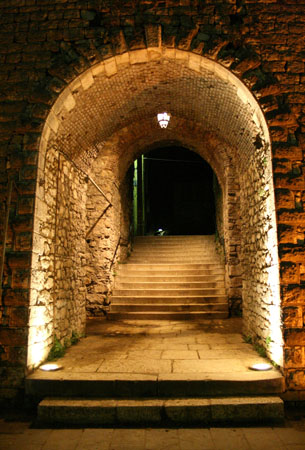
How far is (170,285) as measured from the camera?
774 centimetres

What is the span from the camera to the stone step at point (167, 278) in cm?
795

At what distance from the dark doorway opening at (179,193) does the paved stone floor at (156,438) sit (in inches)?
578

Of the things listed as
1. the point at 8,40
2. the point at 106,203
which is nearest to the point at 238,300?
the point at 106,203

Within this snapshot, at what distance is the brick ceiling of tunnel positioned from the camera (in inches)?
166

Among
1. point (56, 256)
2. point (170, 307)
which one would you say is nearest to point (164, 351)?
point (56, 256)

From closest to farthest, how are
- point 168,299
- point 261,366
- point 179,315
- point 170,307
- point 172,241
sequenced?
point 261,366, point 179,315, point 170,307, point 168,299, point 172,241

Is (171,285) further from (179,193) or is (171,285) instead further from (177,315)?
(179,193)

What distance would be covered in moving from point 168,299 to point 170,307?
0.29 meters

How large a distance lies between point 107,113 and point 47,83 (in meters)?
1.20

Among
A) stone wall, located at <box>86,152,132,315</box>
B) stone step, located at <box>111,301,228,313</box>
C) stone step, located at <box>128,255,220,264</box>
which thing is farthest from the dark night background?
stone step, located at <box>111,301,228,313</box>

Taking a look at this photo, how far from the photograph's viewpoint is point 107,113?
4926mm

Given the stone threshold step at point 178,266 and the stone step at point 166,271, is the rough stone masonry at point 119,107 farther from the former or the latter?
the stone threshold step at point 178,266

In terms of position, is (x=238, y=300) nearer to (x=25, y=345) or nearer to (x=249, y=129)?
(x=249, y=129)

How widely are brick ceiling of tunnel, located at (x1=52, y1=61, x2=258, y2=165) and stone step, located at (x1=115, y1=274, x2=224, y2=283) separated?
3.78 meters
